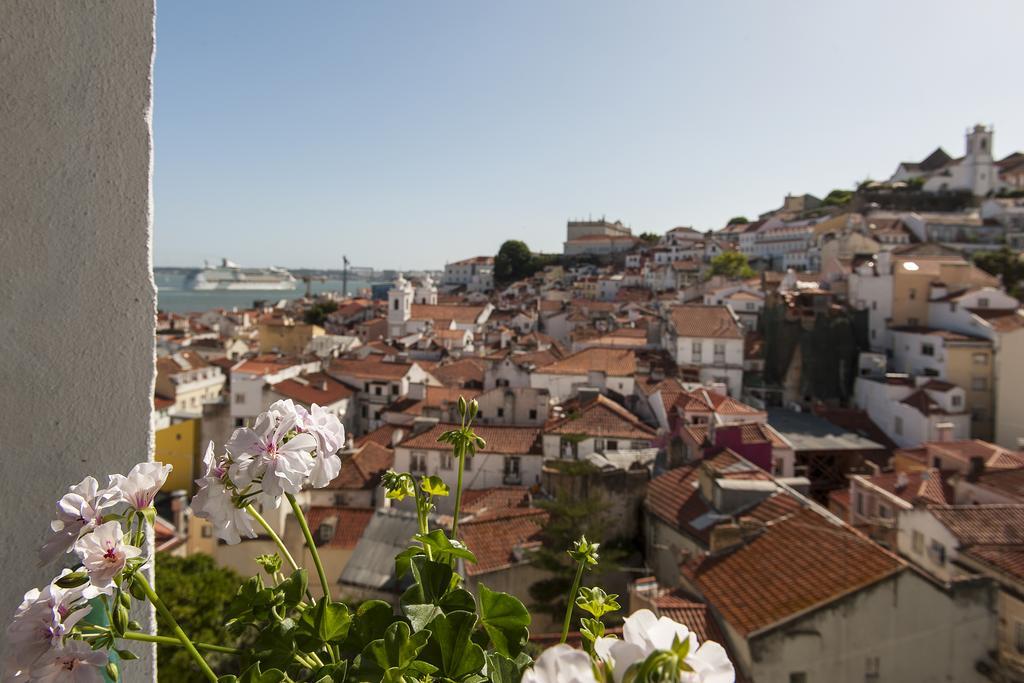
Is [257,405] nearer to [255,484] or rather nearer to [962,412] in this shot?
[962,412]

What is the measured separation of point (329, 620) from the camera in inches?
45.1

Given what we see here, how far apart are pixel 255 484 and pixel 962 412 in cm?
2373

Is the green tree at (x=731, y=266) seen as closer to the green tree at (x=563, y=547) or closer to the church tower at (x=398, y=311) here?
the church tower at (x=398, y=311)

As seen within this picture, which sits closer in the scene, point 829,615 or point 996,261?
point 829,615

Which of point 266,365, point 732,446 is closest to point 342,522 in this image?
point 732,446

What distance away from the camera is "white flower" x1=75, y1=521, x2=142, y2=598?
0.92m

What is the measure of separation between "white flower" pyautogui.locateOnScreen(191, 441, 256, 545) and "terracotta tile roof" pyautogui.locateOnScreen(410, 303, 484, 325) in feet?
136

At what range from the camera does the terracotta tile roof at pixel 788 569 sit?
6957mm

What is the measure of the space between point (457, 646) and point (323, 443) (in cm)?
36

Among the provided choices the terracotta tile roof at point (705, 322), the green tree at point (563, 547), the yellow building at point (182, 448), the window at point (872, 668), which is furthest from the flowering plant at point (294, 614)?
the terracotta tile roof at point (705, 322)

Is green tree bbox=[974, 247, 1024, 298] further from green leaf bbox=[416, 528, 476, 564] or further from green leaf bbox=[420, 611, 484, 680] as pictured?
green leaf bbox=[420, 611, 484, 680]

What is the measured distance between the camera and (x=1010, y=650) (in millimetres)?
6914

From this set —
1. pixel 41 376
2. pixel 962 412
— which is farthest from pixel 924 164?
pixel 41 376


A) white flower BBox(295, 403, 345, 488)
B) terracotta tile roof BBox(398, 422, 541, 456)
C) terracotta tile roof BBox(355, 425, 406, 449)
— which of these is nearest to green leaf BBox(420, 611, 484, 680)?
white flower BBox(295, 403, 345, 488)
